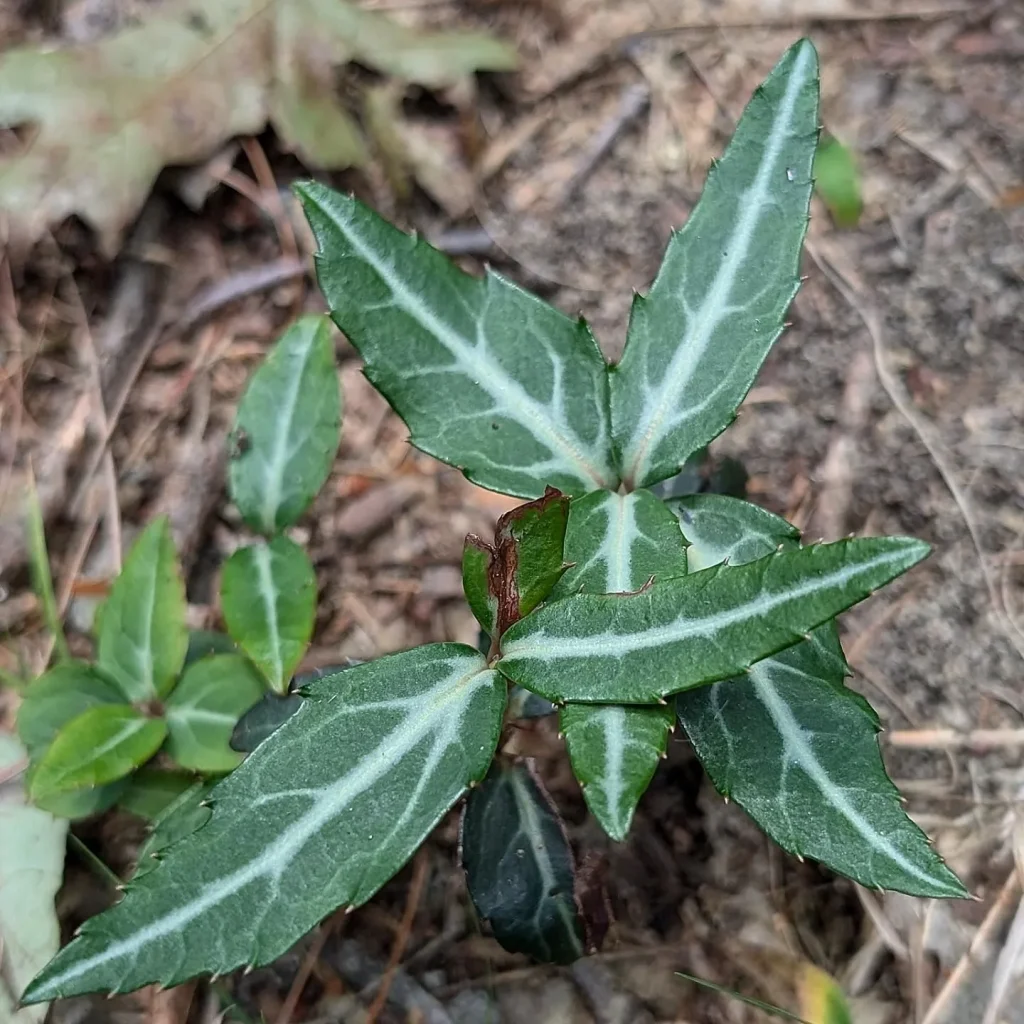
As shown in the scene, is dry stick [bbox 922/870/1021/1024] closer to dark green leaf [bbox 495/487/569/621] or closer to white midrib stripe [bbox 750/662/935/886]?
white midrib stripe [bbox 750/662/935/886]

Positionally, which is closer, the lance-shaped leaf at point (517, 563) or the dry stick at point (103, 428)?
the lance-shaped leaf at point (517, 563)

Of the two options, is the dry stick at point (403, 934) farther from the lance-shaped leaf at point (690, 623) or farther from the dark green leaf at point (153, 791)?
the lance-shaped leaf at point (690, 623)

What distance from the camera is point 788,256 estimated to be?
3.10 ft

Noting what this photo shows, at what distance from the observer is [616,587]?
891mm

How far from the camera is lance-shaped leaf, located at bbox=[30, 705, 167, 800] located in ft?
3.53

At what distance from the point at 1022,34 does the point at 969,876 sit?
1.26m

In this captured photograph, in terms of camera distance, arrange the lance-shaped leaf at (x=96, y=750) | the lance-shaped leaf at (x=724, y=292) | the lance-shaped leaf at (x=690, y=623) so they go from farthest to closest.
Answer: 1. the lance-shaped leaf at (x=96, y=750)
2. the lance-shaped leaf at (x=724, y=292)
3. the lance-shaped leaf at (x=690, y=623)

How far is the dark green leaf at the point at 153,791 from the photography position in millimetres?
1150

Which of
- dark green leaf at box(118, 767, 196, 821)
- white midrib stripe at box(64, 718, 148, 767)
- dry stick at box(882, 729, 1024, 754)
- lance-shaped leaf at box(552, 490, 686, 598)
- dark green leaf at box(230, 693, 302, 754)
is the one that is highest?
lance-shaped leaf at box(552, 490, 686, 598)

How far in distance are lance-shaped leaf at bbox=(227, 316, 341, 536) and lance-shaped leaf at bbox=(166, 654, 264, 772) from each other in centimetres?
17

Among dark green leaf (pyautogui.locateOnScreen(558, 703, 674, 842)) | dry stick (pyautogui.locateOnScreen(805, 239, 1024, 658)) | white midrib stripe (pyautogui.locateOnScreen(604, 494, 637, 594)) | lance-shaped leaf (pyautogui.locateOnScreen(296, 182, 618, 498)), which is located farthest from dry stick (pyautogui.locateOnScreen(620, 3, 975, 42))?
dark green leaf (pyautogui.locateOnScreen(558, 703, 674, 842))

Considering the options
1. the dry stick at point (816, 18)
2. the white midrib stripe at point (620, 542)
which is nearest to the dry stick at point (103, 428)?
the white midrib stripe at point (620, 542)

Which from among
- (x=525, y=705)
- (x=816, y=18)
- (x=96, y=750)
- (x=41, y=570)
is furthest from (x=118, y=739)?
(x=816, y=18)

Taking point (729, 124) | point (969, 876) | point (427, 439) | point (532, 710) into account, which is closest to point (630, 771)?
point (532, 710)
